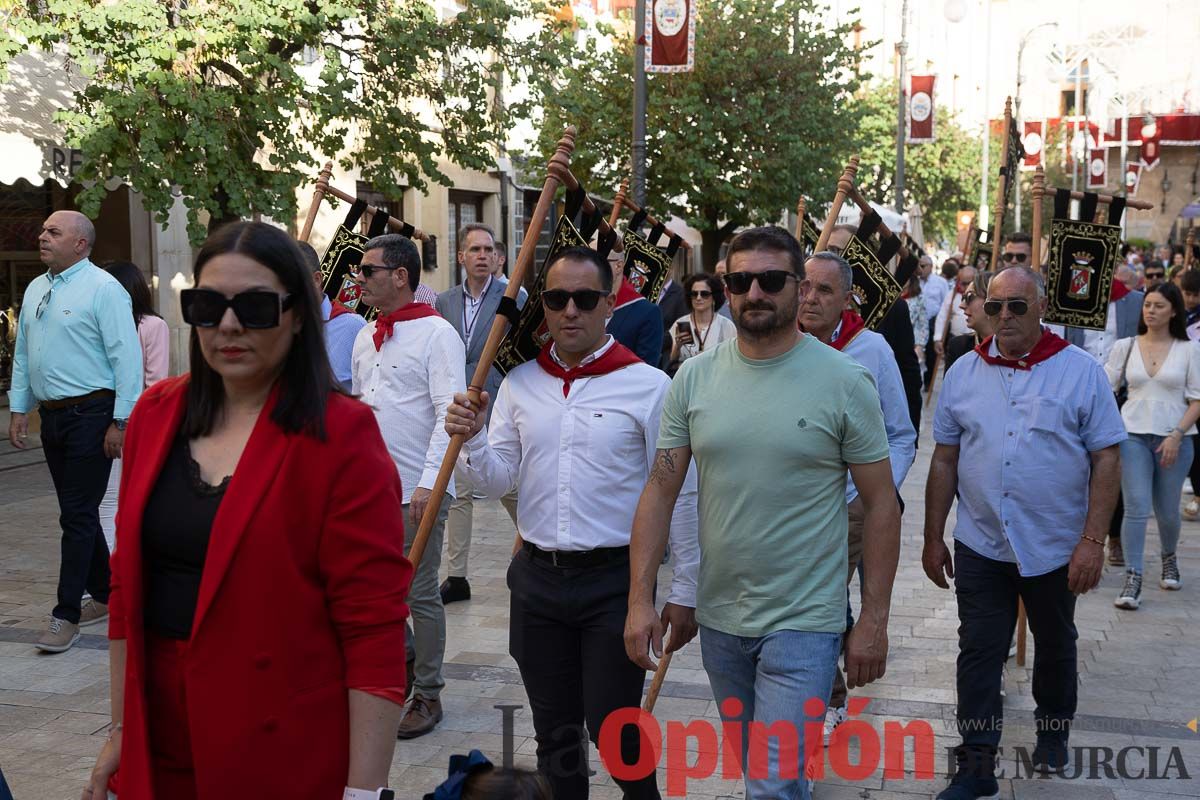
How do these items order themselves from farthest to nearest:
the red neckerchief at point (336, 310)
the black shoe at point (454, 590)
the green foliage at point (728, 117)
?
the green foliage at point (728, 117) < the black shoe at point (454, 590) < the red neckerchief at point (336, 310)

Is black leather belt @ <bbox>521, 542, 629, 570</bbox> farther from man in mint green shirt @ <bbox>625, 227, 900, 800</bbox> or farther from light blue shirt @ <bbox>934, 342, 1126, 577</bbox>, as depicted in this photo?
light blue shirt @ <bbox>934, 342, 1126, 577</bbox>

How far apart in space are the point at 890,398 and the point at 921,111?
25488 mm

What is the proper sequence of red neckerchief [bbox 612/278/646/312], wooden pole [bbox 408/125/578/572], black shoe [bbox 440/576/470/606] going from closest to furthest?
wooden pole [bbox 408/125/578/572] < red neckerchief [bbox 612/278/646/312] < black shoe [bbox 440/576/470/606]

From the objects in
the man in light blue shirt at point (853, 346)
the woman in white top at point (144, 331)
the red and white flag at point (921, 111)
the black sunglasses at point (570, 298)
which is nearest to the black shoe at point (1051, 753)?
the man in light blue shirt at point (853, 346)

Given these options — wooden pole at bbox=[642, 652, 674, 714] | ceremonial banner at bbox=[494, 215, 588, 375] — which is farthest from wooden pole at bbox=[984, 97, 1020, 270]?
ceremonial banner at bbox=[494, 215, 588, 375]

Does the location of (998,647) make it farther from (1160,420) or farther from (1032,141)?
(1032,141)

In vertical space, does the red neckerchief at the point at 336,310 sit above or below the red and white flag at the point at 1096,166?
below

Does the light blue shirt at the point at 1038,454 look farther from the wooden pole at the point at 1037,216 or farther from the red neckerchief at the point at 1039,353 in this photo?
the wooden pole at the point at 1037,216

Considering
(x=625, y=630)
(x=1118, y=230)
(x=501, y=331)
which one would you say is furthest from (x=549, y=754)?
(x=1118, y=230)

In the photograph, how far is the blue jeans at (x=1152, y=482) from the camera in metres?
7.99

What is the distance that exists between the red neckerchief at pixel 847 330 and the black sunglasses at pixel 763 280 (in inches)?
70.7

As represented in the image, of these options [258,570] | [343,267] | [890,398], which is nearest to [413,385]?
[890,398]

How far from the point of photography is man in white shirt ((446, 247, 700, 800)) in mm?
3938

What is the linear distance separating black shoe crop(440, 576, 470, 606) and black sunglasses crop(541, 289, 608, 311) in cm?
396
